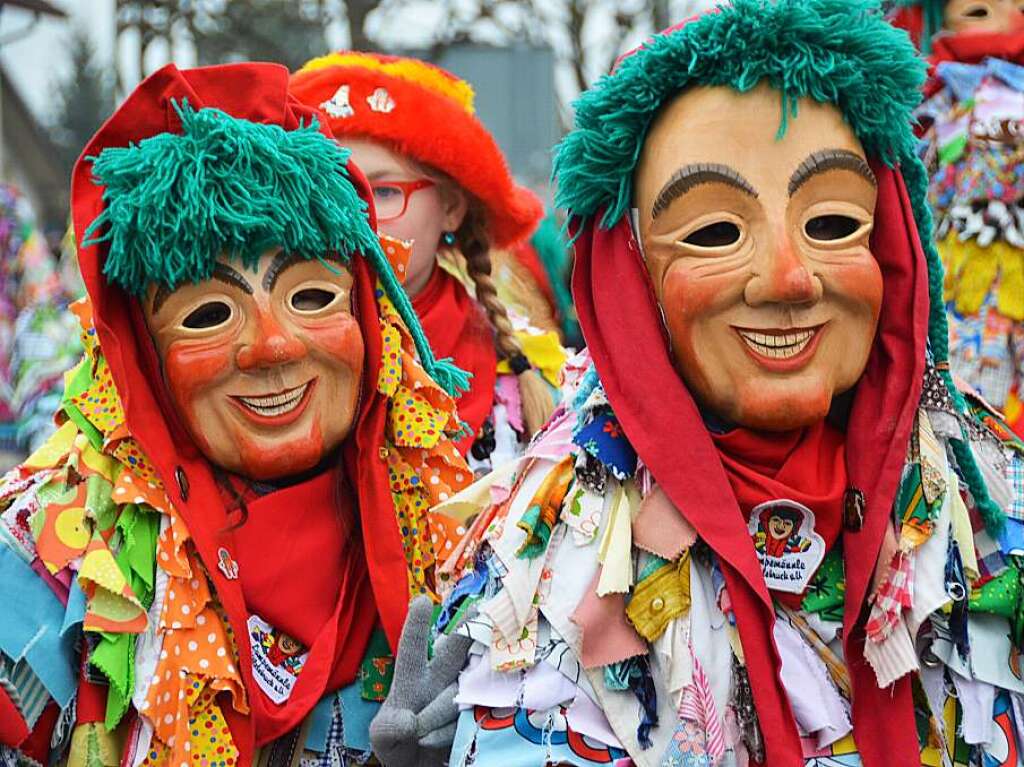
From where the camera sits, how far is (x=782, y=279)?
2451 millimetres

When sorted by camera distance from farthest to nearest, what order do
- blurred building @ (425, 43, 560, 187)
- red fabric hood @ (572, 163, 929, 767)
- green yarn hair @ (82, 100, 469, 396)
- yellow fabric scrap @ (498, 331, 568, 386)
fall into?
blurred building @ (425, 43, 560, 187) → yellow fabric scrap @ (498, 331, 568, 386) → green yarn hair @ (82, 100, 469, 396) → red fabric hood @ (572, 163, 929, 767)

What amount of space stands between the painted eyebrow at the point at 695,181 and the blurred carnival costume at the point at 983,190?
6.55 ft

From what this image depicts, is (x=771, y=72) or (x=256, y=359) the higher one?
(x=771, y=72)

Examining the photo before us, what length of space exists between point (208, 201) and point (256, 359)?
331 mm

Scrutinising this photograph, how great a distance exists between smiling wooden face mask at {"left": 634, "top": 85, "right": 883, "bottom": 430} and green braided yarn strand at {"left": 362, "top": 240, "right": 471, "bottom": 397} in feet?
2.39

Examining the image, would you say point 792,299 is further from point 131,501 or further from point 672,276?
point 131,501

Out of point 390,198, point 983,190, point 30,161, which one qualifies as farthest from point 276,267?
point 30,161

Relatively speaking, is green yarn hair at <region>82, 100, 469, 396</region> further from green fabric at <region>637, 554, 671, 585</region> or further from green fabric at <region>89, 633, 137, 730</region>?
green fabric at <region>637, 554, 671, 585</region>

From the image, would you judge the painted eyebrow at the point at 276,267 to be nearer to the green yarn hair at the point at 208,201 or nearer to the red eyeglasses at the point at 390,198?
the green yarn hair at the point at 208,201

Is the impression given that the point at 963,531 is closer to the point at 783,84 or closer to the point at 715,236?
the point at 715,236

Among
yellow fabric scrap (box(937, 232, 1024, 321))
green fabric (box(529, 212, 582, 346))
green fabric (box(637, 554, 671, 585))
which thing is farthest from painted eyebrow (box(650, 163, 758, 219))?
green fabric (box(529, 212, 582, 346))

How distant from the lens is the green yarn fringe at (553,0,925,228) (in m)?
2.49

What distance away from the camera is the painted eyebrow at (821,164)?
98.7 inches

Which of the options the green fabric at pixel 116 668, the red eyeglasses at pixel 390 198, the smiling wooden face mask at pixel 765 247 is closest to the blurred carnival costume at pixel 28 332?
the red eyeglasses at pixel 390 198
